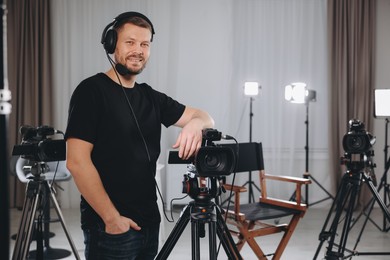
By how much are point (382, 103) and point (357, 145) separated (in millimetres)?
1365

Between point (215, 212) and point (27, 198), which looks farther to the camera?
point (27, 198)

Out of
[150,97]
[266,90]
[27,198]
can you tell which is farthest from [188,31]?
[150,97]

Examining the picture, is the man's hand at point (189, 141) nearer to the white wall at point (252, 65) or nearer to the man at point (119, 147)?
the man at point (119, 147)

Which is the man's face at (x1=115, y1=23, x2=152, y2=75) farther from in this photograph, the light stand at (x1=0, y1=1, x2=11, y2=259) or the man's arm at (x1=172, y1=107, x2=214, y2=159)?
the light stand at (x1=0, y1=1, x2=11, y2=259)

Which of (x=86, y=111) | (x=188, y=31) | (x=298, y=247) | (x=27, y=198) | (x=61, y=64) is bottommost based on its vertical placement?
(x=298, y=247)

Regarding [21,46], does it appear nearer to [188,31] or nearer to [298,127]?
[188,31]

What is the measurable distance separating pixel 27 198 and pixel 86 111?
1163 mm

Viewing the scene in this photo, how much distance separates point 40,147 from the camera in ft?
7.38

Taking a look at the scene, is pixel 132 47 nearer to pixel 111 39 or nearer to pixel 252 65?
pixel 111 39

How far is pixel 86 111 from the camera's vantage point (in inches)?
56.7

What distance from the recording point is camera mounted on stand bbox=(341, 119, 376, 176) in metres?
2.87

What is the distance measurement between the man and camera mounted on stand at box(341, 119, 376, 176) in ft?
5.11

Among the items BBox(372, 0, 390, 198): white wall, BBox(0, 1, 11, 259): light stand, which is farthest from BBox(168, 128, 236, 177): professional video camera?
BBox(372, 0, 390, 198): white wall

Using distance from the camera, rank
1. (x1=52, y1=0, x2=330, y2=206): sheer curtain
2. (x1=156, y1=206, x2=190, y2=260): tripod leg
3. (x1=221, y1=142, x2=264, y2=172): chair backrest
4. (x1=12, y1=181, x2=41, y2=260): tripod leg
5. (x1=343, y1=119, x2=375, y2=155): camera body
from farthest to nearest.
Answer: (x1=52, y1=0, x2=330, y2=206): sheer curtain → (x1=221, y1=142, x2=264, y2=172): chair backrest → (x1=343, y1=119, x2=375, y2=155): camera body → (x1=12, y1=181, x2=41, y2=260): tripod leg → (x1=156, y1=206, x2=190, y2=260): tripod leg
